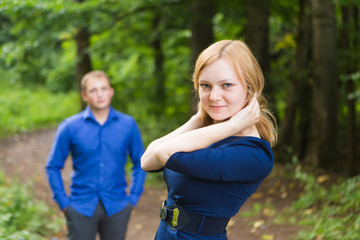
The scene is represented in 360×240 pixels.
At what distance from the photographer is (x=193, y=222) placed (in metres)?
2.22

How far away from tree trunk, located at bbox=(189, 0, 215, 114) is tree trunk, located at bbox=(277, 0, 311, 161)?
2375mm

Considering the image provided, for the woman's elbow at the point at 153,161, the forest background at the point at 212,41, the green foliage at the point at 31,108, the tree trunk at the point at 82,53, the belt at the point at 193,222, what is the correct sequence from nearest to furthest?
the woman's elbow at the point at 153,161 < the belt at the point at 193,222 < the forest background at the point at 212,41 < the tree trunk at the point at 82,53 < the green foliage at the point at 31,108

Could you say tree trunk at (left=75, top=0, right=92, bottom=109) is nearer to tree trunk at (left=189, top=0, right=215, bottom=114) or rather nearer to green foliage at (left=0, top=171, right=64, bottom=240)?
tree trunk at (left=189, top=0, right=215, bottom=114)

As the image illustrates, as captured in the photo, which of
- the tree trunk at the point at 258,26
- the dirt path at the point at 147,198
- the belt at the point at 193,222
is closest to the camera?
the belt at the point at 193,222

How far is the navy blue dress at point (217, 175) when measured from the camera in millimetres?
2002

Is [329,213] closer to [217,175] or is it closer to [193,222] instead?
[193,222]

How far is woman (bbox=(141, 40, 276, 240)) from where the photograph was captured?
6.64 ft

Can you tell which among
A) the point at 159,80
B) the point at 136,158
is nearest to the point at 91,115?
the point at 136,158

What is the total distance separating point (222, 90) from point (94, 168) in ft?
7.44

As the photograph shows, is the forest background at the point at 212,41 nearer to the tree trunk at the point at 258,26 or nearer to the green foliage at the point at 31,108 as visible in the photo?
the tree trunk at the point at 258,26

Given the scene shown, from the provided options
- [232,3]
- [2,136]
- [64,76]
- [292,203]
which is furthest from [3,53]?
[64,76]

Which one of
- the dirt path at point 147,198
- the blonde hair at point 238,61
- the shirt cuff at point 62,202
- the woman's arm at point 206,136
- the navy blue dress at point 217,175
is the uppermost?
the blonde hair at point 238,61

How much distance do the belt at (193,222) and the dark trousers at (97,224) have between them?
185 centimetres

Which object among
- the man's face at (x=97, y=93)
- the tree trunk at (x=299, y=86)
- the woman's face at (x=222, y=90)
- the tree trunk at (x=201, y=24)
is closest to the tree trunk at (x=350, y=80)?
the tree trunk at (x=299, y=86)
